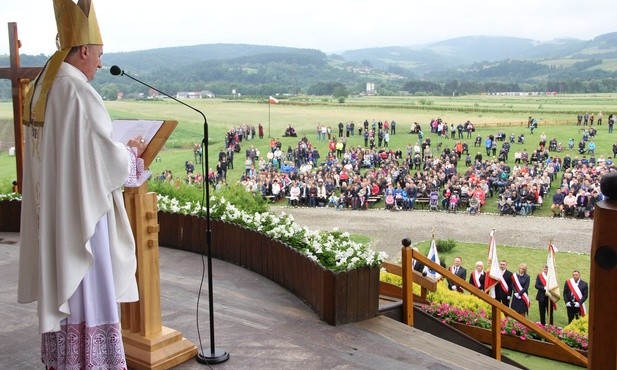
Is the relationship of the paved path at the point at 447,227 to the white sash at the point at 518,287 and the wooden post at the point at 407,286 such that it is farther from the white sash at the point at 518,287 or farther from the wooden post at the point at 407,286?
the wooden post at the point at 407,286

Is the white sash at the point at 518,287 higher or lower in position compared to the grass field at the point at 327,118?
lower

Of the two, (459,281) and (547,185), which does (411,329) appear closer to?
(459,281)

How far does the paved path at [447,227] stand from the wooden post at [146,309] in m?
15.3

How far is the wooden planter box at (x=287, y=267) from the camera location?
4793 millimetres

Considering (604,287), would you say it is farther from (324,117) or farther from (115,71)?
(324,117)

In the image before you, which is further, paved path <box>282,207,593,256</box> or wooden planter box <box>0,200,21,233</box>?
paved path <box>282,207,593,256</box>

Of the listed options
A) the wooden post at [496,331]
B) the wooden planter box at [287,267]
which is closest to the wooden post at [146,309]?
the wooden planter box at [287,267]

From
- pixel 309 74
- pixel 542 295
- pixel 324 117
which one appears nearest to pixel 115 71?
pixel 542 295

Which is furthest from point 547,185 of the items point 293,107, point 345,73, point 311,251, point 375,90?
point 345,73

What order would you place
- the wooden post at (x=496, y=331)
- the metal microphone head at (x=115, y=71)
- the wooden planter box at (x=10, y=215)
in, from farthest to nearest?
the wooden planter box at (x=10, y=215), the wooden post at (x=496, y=331), the metal microphone head at (x=115, y=71)

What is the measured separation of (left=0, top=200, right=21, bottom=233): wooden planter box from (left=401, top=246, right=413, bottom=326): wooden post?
513 centimetres

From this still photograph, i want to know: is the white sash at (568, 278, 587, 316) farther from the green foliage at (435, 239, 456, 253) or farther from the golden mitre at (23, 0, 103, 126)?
the golden mitre at (23, 0, 103, 126)

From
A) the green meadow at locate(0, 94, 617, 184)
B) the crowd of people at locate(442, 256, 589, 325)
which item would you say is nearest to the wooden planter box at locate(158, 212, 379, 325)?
the crowd of people at locate(442, 256, 589, 325)

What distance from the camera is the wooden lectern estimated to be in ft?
12.2
